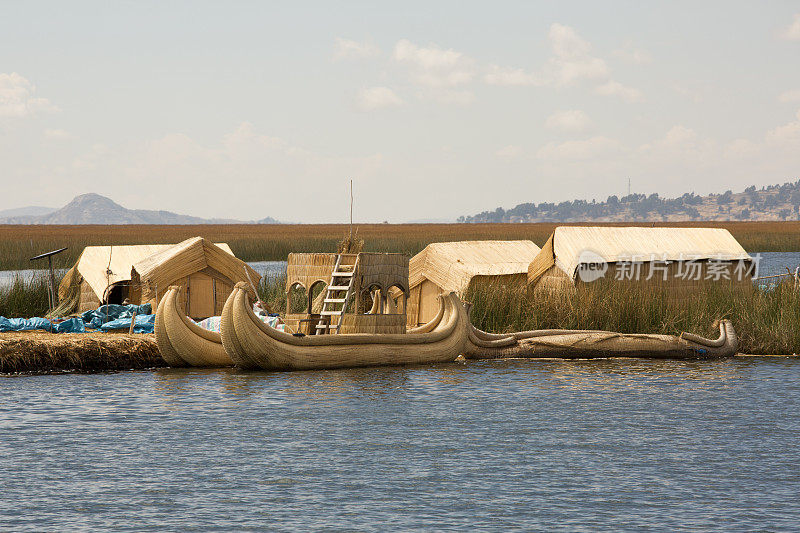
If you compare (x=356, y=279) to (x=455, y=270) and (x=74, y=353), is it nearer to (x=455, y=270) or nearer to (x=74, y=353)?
(x=455, y=270)

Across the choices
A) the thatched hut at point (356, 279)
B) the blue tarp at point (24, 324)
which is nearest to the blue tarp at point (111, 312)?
the blue tarp at point (24, 324)

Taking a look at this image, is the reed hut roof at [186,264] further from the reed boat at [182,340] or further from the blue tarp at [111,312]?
the reed boat at [182,340]

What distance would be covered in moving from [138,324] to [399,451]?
10.3 metres

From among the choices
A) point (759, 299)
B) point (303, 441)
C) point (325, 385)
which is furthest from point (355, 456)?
point (759, 299)

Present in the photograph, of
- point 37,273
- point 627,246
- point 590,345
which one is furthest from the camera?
point 37,273

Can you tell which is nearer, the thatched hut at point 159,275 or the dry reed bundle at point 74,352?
the dry reed bundle at point 74,352

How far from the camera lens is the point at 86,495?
438 inches

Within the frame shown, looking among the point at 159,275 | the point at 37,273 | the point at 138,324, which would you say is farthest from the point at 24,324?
the point at 37,273

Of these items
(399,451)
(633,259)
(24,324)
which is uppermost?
(633,259)

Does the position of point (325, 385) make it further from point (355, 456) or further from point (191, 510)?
point (191, 510)

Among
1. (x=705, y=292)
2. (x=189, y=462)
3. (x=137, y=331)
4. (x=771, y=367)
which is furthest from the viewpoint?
(x=705, y=292)

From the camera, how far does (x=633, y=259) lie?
24156 mm

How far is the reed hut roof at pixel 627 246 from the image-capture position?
945 inches

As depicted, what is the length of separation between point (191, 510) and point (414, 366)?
10244 mm
